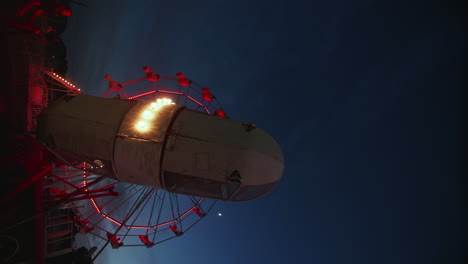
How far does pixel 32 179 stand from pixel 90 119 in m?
2.80

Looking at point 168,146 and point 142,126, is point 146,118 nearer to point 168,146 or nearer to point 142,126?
point 142,126

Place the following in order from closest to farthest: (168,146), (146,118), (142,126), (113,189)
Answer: (168,146)
(142,126)
(146,118)
(113,189)

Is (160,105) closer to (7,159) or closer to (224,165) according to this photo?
(224,165)

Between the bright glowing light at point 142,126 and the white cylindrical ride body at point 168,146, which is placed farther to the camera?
the bright glowing light at point 142,126

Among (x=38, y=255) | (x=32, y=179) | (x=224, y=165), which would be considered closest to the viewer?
(x=224, y=165)

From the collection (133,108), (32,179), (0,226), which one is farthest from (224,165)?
(0,226)

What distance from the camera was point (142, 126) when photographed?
19.5 feet

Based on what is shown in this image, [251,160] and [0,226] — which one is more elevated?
[251,160]

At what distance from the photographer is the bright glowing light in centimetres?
590

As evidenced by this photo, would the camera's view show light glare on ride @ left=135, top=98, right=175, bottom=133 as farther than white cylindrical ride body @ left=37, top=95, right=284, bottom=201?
Yes

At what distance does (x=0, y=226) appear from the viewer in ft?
24.3

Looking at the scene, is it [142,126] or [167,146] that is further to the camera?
[142,126]

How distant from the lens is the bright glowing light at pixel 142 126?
19.4ft

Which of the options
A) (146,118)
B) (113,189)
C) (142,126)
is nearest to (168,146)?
(142,126)
